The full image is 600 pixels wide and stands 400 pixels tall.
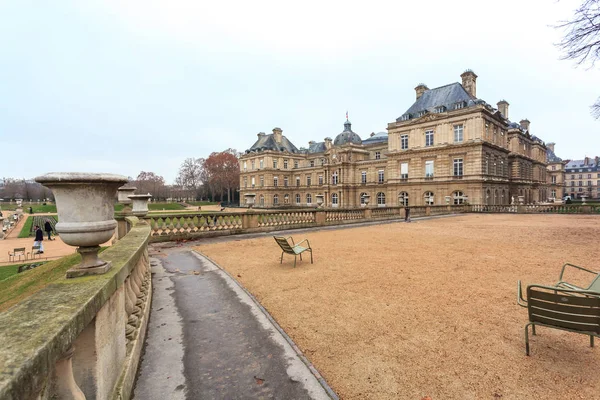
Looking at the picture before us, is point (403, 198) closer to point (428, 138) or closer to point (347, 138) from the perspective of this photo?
point (428, 138)

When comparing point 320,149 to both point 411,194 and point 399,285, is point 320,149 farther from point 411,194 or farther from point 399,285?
point 399,285

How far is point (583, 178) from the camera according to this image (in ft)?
301

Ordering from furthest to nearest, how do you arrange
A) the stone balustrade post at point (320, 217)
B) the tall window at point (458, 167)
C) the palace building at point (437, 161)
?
the tall window at point (458, 167), the palace building at point (437, 161), the stone balustrade post at point (320, 217)

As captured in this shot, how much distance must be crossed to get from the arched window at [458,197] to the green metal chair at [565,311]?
3568 cm

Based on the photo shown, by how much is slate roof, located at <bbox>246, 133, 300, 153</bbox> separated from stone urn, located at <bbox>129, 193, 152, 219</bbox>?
52399mm

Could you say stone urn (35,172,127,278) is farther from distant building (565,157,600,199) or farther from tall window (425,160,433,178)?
distant building (565,157,600,199)

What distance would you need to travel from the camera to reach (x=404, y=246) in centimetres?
1031

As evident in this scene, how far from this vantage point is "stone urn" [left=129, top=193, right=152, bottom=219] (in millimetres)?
10297

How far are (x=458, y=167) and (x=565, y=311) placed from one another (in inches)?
1446

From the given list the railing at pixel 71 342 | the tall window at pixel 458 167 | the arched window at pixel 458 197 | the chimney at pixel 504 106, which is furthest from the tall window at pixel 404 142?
the railing at pixel 71 342

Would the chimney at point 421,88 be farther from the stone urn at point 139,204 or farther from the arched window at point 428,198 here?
the stone urn at point 139,204

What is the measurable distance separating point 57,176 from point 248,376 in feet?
8.41

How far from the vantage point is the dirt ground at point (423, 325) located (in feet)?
→ 9.48

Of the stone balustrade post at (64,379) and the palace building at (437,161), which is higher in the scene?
the palace building at (437,161)
